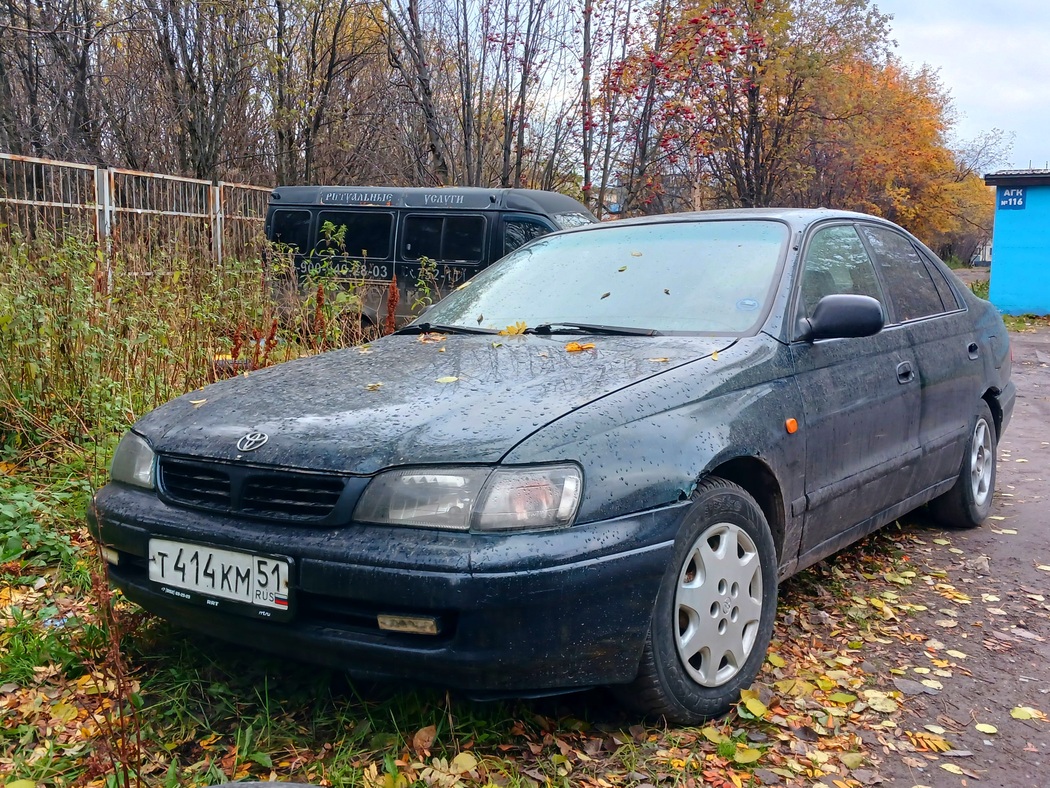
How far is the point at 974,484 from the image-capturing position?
15.3ft

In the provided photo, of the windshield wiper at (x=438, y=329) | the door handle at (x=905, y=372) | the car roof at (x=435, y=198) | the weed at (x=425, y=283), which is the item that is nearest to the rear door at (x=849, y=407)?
the door handle at (x=905, y=372)

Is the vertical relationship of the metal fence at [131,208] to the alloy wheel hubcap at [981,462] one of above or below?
above

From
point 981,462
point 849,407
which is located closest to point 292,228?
point 981,462

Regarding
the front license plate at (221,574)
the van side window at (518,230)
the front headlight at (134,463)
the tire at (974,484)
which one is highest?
the van side window at (518,230)

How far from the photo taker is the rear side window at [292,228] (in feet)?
42.2

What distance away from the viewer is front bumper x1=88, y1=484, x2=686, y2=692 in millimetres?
2133

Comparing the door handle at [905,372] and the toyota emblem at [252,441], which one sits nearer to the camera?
the toyota emblem at [252,441]

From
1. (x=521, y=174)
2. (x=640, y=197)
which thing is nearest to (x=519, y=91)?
(x=521, y=174)

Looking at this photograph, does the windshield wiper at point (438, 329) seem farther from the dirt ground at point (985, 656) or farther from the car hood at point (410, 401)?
the dirt ground at point (985, 656)

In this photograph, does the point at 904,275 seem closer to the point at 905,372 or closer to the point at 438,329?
the point at 905,372

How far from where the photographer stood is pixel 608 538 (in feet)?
7.40

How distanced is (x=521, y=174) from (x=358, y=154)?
23.4ft

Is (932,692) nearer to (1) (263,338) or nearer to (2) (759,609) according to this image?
(2) (759,609)

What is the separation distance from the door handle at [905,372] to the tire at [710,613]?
4.36 ft
